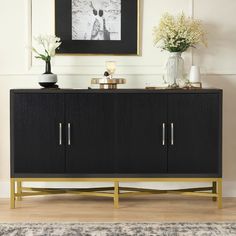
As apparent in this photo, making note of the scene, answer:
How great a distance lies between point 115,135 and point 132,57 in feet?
2.44

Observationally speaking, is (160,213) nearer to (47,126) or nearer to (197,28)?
(47,126)

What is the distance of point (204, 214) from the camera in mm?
4086

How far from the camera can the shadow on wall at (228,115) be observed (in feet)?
15.3

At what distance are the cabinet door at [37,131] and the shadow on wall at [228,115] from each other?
4.16 feet

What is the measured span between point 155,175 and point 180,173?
0.60 ft

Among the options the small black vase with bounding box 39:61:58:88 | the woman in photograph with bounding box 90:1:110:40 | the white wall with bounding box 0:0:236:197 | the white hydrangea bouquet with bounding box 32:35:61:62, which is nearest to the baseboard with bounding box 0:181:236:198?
the white wall with bounding box 0:0:236:197

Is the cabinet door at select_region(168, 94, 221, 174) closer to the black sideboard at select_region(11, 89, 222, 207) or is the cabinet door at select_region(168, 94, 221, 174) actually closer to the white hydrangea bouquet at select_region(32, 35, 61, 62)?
the black sideboard at select_region(11, 89, 222, 207)

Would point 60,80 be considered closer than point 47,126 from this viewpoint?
No

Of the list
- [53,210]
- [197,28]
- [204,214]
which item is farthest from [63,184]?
[197,28]

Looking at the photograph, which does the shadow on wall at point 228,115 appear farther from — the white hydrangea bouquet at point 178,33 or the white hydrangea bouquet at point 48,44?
the white hydrangea bouquet at point 48,44

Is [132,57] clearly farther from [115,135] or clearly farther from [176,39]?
[115,135]

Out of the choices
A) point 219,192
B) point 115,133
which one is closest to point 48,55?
point 115,133

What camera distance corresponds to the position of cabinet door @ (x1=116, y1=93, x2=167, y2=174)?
424cm

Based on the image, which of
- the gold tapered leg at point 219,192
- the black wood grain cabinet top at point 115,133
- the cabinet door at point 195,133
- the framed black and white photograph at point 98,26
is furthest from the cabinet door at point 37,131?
the gold tapered leg at point 219,192
